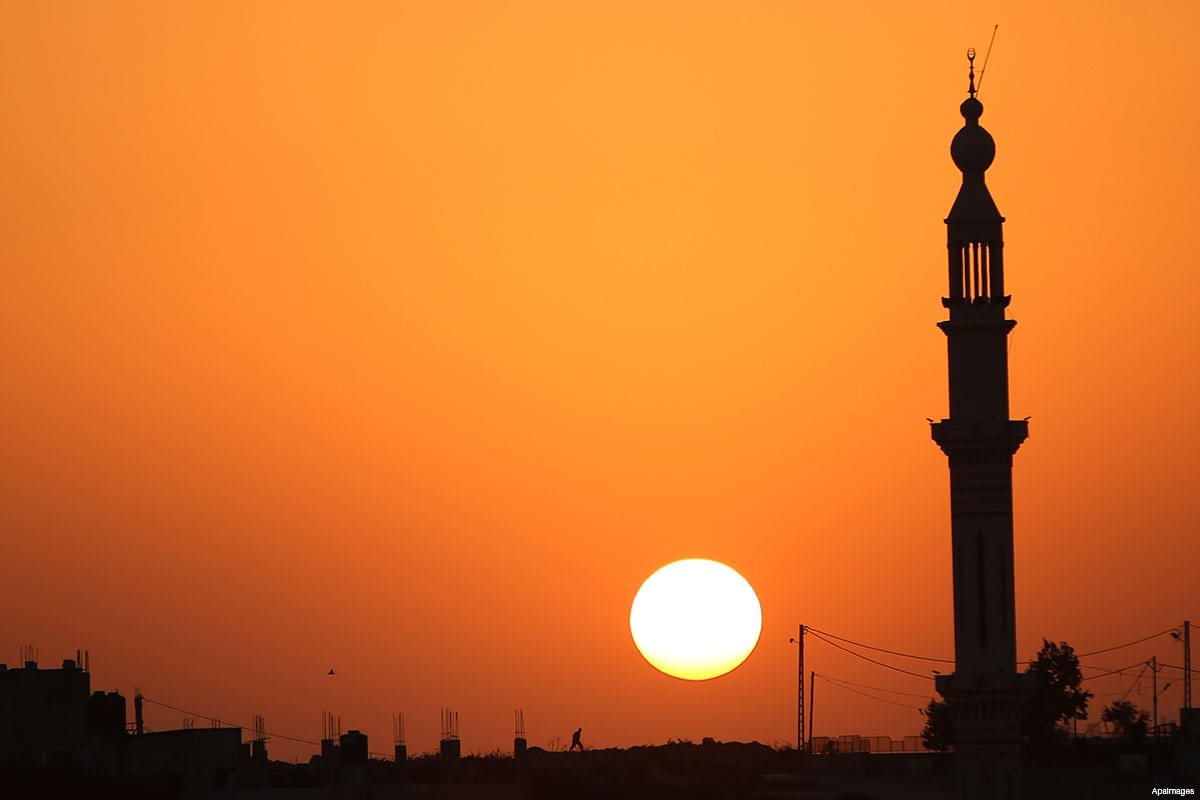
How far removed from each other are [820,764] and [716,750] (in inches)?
220

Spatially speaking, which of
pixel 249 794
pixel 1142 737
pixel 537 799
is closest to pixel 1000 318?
pixel 537 799

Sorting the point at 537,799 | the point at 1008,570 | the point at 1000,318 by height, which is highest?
the point at 1000,318

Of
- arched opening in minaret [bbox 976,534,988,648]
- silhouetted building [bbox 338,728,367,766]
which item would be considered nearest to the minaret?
arched opening in minaret [bbox 976,534,988,648]

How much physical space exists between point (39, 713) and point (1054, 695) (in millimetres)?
55956

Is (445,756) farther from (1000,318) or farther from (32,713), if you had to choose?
(1000,318)

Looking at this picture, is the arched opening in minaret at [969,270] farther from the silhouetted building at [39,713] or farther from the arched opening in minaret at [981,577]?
the silhouetted building at [39,713]

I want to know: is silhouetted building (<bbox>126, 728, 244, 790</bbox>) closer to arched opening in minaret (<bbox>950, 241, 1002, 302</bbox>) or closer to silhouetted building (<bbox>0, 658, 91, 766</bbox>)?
silhouetted building (<bbox>0, 658, 91, 766</bbox>)

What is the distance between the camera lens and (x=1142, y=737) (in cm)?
11450

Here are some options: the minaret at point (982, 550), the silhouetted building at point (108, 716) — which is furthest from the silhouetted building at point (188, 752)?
the minaret at point (982, 550)

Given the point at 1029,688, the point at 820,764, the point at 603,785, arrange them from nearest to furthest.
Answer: the point at 1029,688 → the point at 603,785 → the point at 820,764

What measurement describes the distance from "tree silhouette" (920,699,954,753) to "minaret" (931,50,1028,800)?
3986 centimetres

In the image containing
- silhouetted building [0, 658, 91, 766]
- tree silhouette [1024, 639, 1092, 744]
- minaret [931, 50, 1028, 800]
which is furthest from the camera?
tree silhouette [1024, 639, 1092, 744]

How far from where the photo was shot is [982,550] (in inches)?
3209

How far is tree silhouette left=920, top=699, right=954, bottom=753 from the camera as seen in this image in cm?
12200
